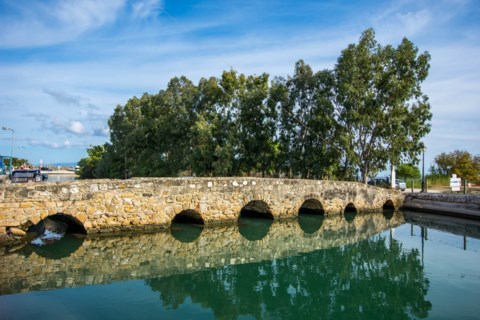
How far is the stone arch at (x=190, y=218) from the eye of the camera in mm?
14454

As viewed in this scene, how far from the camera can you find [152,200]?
496 inches

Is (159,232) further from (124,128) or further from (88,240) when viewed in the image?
(124,128)

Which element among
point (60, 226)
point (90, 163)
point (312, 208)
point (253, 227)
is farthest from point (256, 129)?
point (90, 163)

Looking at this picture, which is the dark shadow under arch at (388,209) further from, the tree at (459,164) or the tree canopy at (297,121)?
the tree at (459,164)

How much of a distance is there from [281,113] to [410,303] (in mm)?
18269

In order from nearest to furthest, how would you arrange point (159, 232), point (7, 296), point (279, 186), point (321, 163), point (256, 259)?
point (7, 296)
point (256, 259)
point (159, 232)
point (279, 186)
point (321, 163)

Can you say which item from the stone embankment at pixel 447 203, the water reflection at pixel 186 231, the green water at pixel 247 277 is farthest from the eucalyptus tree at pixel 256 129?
the green water at pixel 247 277

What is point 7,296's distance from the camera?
6664 millimetres

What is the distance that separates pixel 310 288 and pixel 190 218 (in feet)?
27.5

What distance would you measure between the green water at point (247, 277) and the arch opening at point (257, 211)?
2945mm

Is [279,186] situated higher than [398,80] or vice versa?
[398,80]

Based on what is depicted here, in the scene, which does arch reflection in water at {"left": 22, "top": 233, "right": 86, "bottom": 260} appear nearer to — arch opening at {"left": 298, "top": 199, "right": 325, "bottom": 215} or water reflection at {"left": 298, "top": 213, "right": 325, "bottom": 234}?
water reflection at {"left": 298, "top": 213, "right": 325, "bottom": 234}

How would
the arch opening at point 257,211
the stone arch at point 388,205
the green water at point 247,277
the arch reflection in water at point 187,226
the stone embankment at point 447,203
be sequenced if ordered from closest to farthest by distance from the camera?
the green water at point 247,277 < the arch reflection in water at point 187,226 < the arch opening at point 257,211 < the stone embankment at point 447,203 < the stone arch at point 388,205

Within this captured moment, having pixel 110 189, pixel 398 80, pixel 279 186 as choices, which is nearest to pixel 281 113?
pixel 398 80
